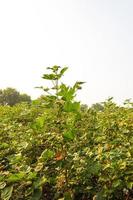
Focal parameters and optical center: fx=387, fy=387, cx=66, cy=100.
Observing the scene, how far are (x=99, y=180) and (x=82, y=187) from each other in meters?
0.17

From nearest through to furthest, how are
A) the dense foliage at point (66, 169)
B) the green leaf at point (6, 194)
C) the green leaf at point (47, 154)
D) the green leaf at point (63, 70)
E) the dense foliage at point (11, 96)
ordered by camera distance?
the green leaf at point (6, 194)
the dense foliage at point (66, 169)
the green leaf at point (47, 154)
the green leaf at point (63, 70)
the dense foliage at point (11, 96)

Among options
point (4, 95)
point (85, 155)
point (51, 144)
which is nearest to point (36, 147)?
point (51, 144)

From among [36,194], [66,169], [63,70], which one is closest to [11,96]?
[63,70]

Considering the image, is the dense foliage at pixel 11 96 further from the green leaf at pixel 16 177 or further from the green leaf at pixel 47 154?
the green leaf at pixel 16 177

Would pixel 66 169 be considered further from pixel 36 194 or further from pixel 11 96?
pixel 11 96

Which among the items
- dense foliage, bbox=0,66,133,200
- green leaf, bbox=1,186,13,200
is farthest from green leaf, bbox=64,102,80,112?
green leaf, bbox=1,186,13,200

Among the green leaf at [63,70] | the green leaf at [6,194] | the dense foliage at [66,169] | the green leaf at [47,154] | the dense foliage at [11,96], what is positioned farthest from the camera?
the dense foliage at [11,96]

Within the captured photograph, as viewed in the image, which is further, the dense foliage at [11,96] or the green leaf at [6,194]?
the dense foliage at [11,96]

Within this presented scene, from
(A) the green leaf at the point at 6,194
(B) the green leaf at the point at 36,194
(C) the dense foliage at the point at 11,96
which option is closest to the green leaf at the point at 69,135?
(B) the green leaf at the point at 36,194

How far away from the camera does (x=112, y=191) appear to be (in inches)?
129

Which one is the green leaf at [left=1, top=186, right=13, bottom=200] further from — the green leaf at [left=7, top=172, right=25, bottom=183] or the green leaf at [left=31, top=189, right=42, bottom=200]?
the green leaf at [left=31, top=189, right=42, bottom=200]

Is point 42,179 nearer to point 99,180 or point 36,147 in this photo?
point 99,180

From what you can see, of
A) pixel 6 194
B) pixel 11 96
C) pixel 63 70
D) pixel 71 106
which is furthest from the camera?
pixel 11 96

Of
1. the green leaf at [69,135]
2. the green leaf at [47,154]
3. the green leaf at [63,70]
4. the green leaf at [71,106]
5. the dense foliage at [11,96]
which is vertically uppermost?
the dense foliage at [11,96]
